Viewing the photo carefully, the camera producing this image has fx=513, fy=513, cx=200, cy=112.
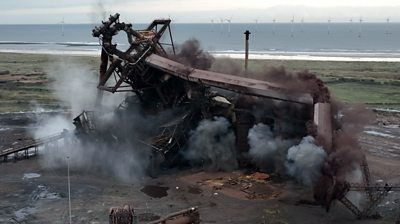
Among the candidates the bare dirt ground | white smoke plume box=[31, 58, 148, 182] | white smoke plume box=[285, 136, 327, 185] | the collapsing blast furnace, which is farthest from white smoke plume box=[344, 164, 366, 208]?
white smoke plume box=[31, 58, 148, 182]

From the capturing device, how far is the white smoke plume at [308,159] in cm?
2244

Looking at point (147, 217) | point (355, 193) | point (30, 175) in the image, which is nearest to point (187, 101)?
point (30, 175)

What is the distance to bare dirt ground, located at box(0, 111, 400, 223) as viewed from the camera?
2269cm

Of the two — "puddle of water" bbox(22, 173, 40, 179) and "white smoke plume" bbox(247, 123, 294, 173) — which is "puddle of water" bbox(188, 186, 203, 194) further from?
"puddle of water" bbox(22, 173, 40, 179)

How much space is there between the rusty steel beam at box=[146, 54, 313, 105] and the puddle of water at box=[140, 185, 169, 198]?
6377mm

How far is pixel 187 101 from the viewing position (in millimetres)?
31203

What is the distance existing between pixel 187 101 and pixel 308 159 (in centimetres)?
1043

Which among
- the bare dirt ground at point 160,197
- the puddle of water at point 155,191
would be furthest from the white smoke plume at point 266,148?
the puddle of water at point 155,191

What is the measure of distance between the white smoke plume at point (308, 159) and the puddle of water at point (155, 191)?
262 inches

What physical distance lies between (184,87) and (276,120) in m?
6.29

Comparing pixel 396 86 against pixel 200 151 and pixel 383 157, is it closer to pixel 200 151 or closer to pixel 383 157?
pixel 383 157

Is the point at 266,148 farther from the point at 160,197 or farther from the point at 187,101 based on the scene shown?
the point at 160,197

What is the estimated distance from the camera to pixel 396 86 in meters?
62.7

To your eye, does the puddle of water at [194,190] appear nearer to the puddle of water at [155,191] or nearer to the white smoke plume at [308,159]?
the puddle of water at [155,191]
